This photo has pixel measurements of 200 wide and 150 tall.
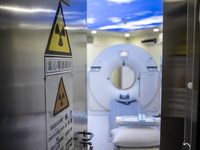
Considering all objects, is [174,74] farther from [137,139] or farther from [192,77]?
[137,139]

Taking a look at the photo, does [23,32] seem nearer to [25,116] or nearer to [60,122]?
[25,116]

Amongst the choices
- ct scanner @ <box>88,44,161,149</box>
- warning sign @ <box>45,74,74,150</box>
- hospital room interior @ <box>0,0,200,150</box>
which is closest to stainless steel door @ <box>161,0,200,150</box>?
hospital room interior @ <box>0,0,200,150</box>

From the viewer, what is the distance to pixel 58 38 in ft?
2.72

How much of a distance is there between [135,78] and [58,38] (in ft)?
10.9

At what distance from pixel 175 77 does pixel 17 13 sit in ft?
3.21

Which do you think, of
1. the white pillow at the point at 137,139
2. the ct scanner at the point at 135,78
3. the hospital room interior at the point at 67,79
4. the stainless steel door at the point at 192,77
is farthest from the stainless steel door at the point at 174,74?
the ct scanner at the point at 135,78

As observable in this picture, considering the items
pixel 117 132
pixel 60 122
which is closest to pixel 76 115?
pixel 60 122

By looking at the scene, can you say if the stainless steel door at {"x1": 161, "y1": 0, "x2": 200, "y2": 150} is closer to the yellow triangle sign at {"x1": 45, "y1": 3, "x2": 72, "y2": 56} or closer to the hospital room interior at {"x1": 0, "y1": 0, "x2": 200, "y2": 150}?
the hospital room interior at {"x1": 0, "y1": 0, "x2": 200, "y2": 150}

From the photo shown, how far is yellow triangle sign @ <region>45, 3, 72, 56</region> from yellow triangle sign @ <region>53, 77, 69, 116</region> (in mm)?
162

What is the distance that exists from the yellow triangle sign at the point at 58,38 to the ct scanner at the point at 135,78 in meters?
2.96

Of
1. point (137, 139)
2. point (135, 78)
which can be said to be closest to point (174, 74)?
point (137, 139)

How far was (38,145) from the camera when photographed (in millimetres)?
650

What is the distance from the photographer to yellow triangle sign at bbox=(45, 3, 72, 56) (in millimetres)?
756

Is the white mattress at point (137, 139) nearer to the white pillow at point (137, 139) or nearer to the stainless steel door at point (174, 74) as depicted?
the white pillow at point (137, 139)
